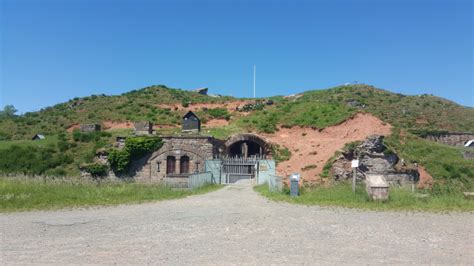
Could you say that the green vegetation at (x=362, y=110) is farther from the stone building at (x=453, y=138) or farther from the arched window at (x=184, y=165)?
the arched window at (x=184, y=165)

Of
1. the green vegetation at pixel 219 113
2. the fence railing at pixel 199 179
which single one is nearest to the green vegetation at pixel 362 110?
the green vegetation at pixel 219 113

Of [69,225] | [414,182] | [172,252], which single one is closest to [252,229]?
[172,252]

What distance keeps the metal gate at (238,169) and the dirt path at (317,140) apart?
2.12 metres

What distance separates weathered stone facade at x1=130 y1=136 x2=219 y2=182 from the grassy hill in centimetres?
449

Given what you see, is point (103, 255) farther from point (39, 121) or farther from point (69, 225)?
point (39, 121)

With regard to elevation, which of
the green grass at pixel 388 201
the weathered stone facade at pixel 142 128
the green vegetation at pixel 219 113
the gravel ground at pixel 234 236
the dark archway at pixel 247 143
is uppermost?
the green vegetation at pixel 219 113

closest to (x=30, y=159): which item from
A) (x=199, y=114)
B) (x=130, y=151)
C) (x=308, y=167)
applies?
(x=130, y=151)

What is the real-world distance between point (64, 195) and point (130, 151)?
14.8 m

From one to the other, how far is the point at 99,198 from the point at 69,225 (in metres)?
5.74

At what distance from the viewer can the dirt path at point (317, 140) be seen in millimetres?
29469

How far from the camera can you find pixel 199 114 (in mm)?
48062

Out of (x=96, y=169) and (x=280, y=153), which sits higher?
(x=280, y=153)

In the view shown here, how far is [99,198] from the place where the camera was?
55.4ft

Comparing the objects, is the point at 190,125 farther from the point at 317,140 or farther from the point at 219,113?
the point at 219,113
